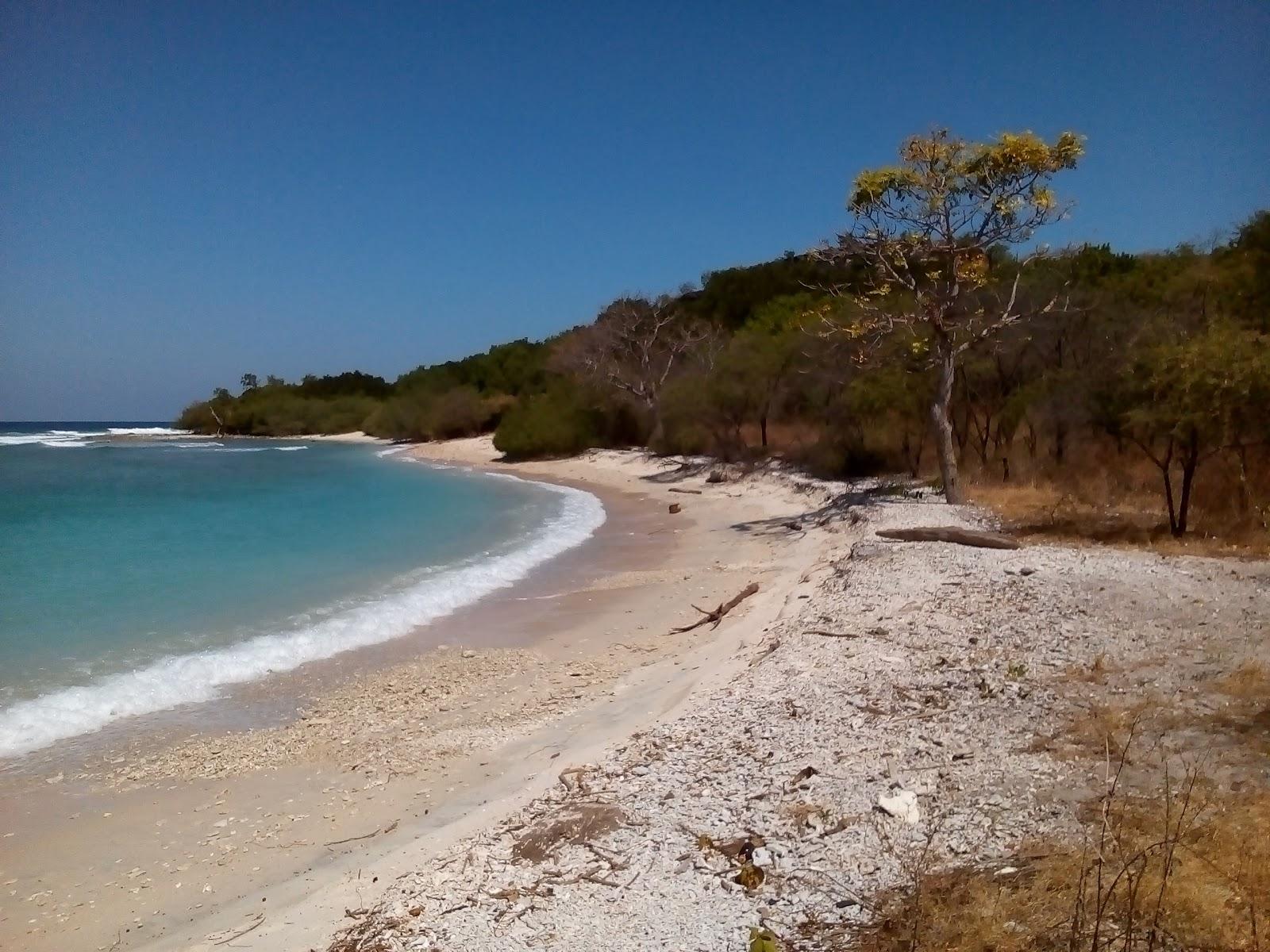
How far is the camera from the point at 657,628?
1143 cm

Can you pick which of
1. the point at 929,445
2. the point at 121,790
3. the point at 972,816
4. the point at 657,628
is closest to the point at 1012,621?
the point at 972,816

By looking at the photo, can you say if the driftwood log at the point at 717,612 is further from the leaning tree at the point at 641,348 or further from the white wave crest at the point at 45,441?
the white wave crest at the point at 45,441

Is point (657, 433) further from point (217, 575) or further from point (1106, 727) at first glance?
point (1106, 727)

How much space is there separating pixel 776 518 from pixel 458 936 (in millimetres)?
17195

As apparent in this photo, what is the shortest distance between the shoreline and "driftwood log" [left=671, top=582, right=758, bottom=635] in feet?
1.80

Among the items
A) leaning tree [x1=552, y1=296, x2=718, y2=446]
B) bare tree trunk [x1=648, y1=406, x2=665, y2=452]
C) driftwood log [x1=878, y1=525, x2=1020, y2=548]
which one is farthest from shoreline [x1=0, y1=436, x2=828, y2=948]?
leaning tree [x1=552, y1=296, x2=718, y2=446]

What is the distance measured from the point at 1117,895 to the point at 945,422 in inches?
532

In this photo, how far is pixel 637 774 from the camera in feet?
19.5

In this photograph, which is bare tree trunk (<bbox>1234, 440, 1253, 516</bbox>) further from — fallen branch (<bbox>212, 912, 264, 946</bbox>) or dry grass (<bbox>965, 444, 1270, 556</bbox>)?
fallen branch (<bbox>212, 912, 264, 946</bbox>)

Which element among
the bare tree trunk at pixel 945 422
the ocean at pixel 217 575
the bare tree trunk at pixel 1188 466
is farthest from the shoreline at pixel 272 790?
the bare tree trunk at pixel 945 422

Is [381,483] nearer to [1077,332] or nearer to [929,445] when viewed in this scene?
[929,445]

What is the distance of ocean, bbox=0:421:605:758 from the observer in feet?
31.7

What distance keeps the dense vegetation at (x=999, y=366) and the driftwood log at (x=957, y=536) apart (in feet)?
8.39

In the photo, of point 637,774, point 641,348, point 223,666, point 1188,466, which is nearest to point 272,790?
point 637,774
